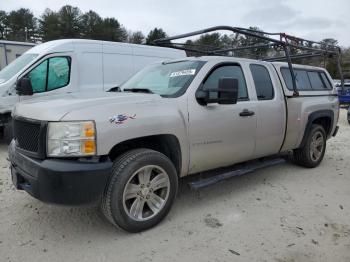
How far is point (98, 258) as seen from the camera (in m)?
2.92

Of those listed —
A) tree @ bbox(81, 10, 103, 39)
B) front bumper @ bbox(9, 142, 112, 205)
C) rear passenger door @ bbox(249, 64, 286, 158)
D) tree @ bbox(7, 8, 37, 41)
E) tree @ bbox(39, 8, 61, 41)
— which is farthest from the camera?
tree @ bbox(7, 8, 37, 41)

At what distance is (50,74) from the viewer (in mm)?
7379

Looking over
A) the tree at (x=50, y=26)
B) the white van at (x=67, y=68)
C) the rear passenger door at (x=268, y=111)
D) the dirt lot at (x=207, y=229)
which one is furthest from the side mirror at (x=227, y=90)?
the tree at (x=50, y=26)

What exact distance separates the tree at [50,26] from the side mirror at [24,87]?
49.3 m

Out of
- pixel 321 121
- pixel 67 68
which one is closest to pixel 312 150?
pixel 321 121

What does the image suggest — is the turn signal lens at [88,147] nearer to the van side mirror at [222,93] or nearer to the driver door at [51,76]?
the van side mirror at [222,93]

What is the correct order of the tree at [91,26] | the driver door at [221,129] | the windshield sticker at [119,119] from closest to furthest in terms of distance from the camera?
the windshield sticker at [119,119], the driver door at [221,129], the tree at [91,26]

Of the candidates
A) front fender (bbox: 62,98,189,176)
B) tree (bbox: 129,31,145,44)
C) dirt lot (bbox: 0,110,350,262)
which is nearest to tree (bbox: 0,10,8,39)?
tree (bbox: 129,31,145,44)

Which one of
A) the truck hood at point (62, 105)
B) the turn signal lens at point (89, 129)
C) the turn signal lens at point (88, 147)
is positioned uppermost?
the truck hood at point (62, 105)

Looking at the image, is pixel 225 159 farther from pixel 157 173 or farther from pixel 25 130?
pixel 25 130

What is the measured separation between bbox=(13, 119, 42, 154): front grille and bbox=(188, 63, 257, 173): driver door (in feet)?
5.19

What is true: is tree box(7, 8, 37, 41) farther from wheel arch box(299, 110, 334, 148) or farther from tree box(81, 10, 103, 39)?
wheel arch box(299, 110, 334, 148)

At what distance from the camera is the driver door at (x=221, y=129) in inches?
149

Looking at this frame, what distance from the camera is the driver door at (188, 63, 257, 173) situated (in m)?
3.77
